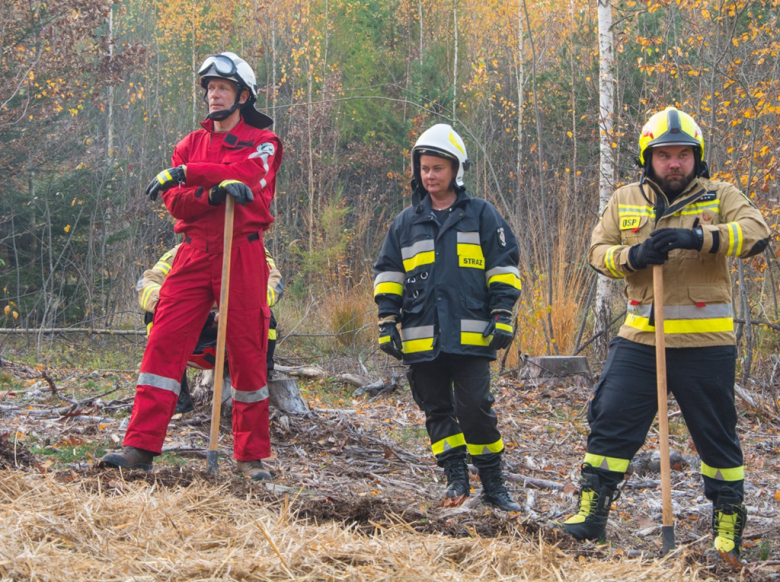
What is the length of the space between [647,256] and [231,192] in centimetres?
236

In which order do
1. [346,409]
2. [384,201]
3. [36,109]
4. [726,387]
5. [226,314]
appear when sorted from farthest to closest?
[384,201] → [36,109] → [346,409] → [226,314] → [726,387]

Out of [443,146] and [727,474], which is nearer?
[727,474]

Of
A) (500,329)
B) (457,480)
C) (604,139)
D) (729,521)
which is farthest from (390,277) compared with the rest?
(604,139)

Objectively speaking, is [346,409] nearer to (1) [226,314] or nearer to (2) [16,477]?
(1) [226,314]

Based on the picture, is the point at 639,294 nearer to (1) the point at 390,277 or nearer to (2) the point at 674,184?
(2) the point at 674,184

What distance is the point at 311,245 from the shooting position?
16.9 meters

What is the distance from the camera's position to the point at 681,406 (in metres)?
3.92

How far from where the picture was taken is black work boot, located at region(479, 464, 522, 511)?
183 inches

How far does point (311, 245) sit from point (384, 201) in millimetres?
8501

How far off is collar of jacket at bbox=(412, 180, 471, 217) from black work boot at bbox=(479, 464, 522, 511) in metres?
1.51

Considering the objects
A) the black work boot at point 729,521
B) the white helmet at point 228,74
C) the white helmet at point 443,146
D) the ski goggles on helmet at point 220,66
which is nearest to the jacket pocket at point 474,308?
the white helmet at point 443,146

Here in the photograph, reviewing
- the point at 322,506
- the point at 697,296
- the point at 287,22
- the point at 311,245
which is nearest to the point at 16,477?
the point at 322,506

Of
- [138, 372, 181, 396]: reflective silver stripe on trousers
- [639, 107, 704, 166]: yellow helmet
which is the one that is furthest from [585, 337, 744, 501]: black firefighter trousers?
[138, 372, 181, 396]: reflective silver stripe on trousers

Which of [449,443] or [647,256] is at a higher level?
[647,256]
